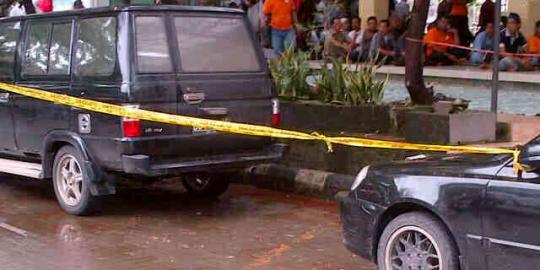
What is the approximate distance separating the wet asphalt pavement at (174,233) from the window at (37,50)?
4.59 ft

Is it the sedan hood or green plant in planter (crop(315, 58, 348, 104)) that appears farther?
green plant in planter (crop(315, 58, 348, 104))

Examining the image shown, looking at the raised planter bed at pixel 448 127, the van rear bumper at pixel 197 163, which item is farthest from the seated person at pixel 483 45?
the van rear bumper at pixel 197 163

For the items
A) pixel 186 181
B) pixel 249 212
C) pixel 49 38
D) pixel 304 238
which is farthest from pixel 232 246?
pixel 49 38

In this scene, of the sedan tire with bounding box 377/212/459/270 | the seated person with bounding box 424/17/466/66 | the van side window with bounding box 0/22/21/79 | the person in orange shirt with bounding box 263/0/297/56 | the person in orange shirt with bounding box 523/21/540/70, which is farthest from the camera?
the person in orange shirt with bounding box 263/0/297/56

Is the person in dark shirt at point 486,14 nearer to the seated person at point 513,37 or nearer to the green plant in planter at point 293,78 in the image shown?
the seated person at point 513,37

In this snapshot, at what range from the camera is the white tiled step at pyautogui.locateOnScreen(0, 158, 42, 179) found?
819cm

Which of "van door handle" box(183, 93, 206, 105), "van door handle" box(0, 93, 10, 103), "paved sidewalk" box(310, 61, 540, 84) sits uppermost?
"van door handle" box(183, 93, 206, 105)

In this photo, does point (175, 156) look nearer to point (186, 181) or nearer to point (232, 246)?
point (232, 246)

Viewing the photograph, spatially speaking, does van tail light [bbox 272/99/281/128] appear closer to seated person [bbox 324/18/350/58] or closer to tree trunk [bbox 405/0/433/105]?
tree trunk [bbox 405/0/433/105]

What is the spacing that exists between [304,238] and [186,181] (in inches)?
93.7

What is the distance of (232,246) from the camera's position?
22.4ft

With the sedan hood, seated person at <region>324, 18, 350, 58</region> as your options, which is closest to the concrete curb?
the sedan hood

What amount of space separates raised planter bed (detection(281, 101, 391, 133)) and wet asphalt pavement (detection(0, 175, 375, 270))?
3.41ft

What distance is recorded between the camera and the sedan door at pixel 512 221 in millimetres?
4473
